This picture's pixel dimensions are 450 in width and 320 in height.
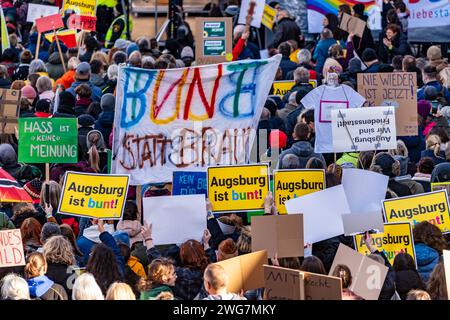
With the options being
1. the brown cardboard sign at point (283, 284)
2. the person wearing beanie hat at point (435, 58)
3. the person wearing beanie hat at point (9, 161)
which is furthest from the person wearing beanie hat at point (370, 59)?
the brown cardboard sign at point (283, 284)

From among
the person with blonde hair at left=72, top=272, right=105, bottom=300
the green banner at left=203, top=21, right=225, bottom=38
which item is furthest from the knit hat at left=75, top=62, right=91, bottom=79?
the person with blonde hair at left=72, top=272, right=105, bottom=300

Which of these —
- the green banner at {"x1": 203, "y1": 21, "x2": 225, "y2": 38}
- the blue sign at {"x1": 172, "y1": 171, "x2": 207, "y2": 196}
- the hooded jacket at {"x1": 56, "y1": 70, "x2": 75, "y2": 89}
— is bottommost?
the blue sign at {"x1": 172, "y1": 171, "x2": 207, "y2": 196}

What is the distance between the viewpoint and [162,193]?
1262 centimetres

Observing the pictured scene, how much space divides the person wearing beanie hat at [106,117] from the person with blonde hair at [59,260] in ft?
15.9

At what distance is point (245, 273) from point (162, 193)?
10.3 feet

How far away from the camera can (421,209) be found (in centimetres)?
1139

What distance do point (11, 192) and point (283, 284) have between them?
11.7 ft

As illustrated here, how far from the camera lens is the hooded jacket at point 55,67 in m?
18.9

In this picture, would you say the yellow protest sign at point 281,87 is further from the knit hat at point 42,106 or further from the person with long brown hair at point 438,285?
the person with long brown hair at point 438,285

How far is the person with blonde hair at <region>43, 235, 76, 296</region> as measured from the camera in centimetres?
995

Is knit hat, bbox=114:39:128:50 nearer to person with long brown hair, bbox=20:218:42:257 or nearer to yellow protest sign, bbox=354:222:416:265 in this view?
person with long brown hair, bbox=20:218:42:257

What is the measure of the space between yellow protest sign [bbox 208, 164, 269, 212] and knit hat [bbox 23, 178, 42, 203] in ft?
5.83

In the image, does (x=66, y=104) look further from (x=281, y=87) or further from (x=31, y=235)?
(x=31, y=235)

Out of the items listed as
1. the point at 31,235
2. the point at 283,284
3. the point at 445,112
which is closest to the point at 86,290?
the point at 283,284
